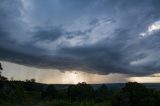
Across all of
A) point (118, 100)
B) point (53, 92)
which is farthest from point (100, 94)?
point (118, 100)

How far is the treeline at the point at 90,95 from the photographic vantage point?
54750mm

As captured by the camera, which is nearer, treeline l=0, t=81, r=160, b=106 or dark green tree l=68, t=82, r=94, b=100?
treeline l=0, t=81, r=160, b=106

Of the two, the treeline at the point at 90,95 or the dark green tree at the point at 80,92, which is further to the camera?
the dark green tree at the point at 80,92

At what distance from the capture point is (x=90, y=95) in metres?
109

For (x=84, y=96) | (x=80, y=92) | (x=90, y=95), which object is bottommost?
(x=84, y=96)

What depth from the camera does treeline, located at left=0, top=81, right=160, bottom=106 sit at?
54.8m

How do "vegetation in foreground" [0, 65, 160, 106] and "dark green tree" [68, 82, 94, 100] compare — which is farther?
"dark green tree" [68, 82, 94, 100]

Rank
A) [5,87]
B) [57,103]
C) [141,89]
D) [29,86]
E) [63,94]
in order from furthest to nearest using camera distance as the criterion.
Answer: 1. [29,86]
2. [63,94]
3. [5,87]
4. [57,103]
5. [141,89]

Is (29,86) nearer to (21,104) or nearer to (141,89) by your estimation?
(21,104)

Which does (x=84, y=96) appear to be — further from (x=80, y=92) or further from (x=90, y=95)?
(x=80, y=92)

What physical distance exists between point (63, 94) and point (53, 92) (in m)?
5.26

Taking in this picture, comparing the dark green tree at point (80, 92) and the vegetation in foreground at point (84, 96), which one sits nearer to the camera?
the vegetation in foreground at point (84, 96)

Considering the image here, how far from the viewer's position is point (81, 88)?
111875 mm

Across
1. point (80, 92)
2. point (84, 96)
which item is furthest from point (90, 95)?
point (80, 92)
